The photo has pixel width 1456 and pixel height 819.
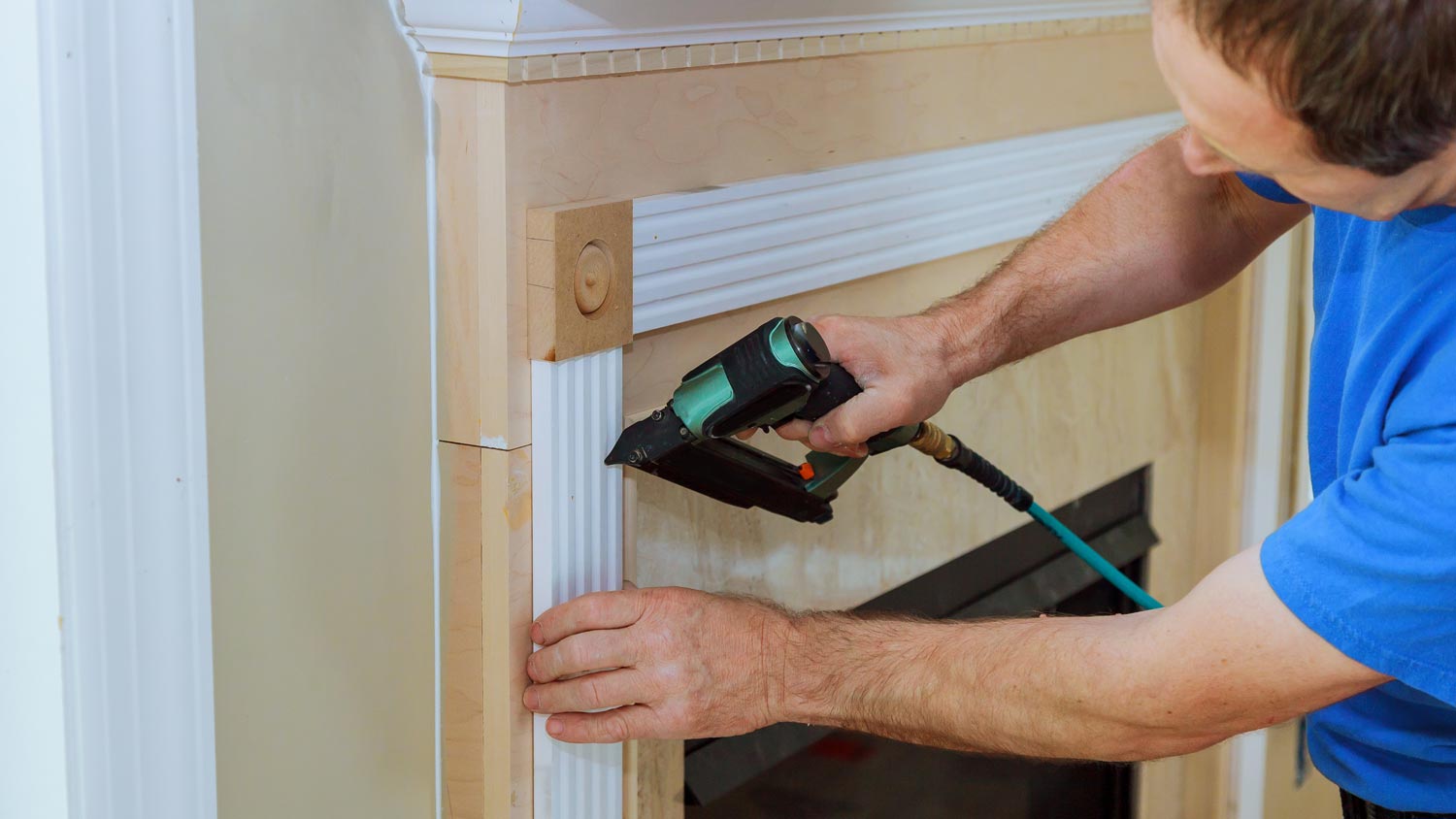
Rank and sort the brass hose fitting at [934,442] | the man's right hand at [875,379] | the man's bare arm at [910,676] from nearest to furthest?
1. the man's bare arm at [910,676]
2. the man's right hand at [875,379]
3. the brass hose fitting at [934,442]

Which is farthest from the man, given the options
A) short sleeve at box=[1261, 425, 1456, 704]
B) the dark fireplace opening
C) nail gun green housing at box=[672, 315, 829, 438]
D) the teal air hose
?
the dark fireplace opening

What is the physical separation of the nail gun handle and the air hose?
0.49ft

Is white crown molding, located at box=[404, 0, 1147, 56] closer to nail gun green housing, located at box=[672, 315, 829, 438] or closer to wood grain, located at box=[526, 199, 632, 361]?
wood grain, located at box=[526, 199, 632, 361]

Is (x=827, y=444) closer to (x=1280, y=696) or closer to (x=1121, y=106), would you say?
(x=1280, y=696)

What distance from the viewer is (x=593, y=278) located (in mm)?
1069

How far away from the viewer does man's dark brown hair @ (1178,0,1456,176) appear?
70 cm

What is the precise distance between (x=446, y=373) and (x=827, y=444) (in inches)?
13.7

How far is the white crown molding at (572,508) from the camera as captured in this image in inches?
42.6

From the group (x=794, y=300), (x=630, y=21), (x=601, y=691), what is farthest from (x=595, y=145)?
(x=601, y=691)

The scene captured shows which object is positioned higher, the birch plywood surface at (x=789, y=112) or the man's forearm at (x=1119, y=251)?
the birch plywood surface at (x=789, y=112)

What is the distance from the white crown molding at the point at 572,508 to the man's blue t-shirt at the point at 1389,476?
21.7 inches

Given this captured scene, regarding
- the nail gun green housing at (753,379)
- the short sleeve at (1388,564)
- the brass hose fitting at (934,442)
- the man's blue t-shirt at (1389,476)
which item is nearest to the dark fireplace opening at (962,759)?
the brass hose fitting at (934,442)

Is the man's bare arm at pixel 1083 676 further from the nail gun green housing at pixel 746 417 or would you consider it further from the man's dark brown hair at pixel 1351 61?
the man's dark brown hair at pixel 1351 61

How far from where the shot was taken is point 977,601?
1.87 meters
